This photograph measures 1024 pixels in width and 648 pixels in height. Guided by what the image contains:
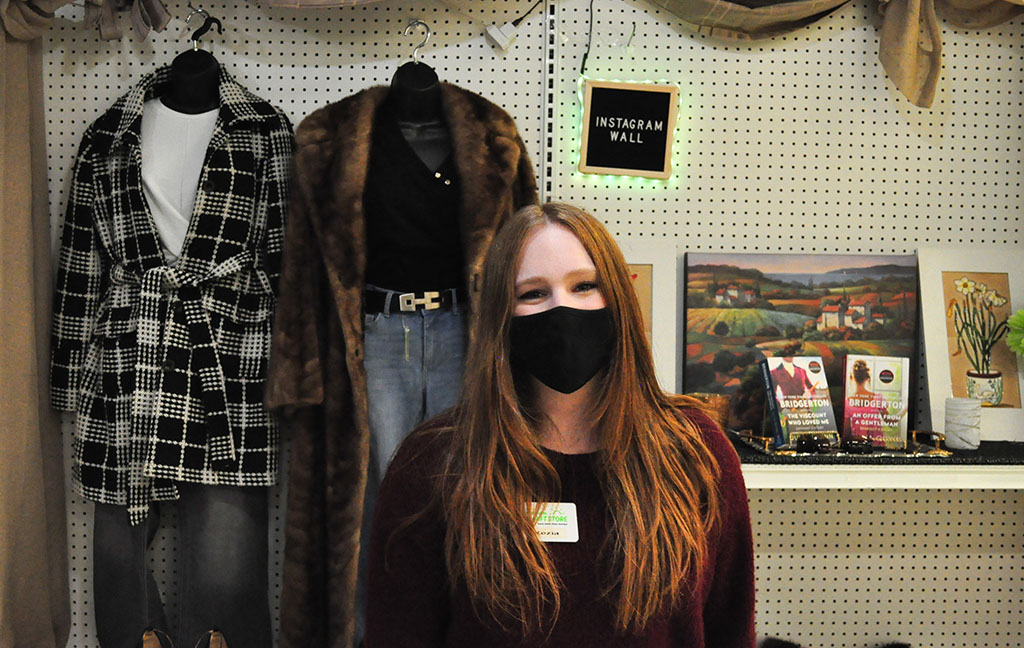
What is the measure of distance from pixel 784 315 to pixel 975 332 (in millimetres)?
583

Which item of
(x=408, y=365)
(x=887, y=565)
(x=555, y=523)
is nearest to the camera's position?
(x=555, y=523)

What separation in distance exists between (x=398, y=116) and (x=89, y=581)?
67.0 inches

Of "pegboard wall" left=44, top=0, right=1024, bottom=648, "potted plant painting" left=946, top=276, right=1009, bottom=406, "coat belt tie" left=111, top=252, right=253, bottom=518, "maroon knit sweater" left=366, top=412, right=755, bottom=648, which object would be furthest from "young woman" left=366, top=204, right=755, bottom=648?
"potted plant painting" left=946, top=276, right=1009, bottom=406

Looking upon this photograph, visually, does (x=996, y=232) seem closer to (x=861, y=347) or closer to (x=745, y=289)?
(x=861, y=347)

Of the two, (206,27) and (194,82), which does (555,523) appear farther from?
(206,27)

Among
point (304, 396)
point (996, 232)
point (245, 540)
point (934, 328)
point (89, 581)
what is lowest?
point (89, 581)

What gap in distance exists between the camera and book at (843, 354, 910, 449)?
250 cm

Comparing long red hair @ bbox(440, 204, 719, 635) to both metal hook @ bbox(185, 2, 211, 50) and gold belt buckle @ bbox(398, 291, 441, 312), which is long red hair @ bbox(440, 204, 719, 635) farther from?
metal hook @ bbox(185, 2, 211, 50)

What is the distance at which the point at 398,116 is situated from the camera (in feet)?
8.14

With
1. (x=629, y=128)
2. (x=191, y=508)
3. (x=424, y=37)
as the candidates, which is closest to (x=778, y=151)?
(x=629, y=128)

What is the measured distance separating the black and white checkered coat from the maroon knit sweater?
51.2 inches

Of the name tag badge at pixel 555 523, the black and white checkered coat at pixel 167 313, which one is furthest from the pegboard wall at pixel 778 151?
the name tag badge at pixel 555 523

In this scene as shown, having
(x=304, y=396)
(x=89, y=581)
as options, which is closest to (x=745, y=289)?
(x=304, y=396)

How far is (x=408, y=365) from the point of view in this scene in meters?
2.45
